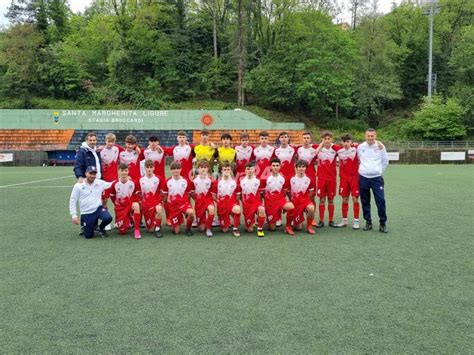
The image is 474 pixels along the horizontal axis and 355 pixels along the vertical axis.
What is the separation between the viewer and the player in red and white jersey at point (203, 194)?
20.8 ft

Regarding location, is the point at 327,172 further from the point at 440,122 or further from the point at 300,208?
the point at 440,122

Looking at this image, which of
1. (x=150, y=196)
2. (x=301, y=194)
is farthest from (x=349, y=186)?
(x=150, y=196)

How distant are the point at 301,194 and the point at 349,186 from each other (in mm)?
963

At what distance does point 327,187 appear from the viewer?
6957 mm

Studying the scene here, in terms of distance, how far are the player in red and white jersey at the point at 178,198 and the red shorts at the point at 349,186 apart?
8.58 feet

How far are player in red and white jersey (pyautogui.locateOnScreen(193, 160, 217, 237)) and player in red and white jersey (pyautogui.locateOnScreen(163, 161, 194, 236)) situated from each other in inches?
5.3

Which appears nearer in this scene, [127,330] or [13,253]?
[127,330]

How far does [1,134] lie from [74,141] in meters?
4.79

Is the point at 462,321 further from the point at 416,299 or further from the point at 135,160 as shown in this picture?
the point at 135,160

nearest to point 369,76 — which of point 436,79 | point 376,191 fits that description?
point 436,79

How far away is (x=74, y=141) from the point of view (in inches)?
958

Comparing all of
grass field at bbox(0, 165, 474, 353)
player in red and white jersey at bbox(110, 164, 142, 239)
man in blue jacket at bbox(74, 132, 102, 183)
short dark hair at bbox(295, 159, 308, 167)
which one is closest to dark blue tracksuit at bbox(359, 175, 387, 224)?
grass field at bbox(0, 165, 474, 353)

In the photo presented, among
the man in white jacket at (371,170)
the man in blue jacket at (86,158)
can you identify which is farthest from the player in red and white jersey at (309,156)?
the man in blue jacket at (86,158)

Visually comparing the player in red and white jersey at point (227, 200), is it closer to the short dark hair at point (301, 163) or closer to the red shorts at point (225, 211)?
the red shorts at point (225, 211)
